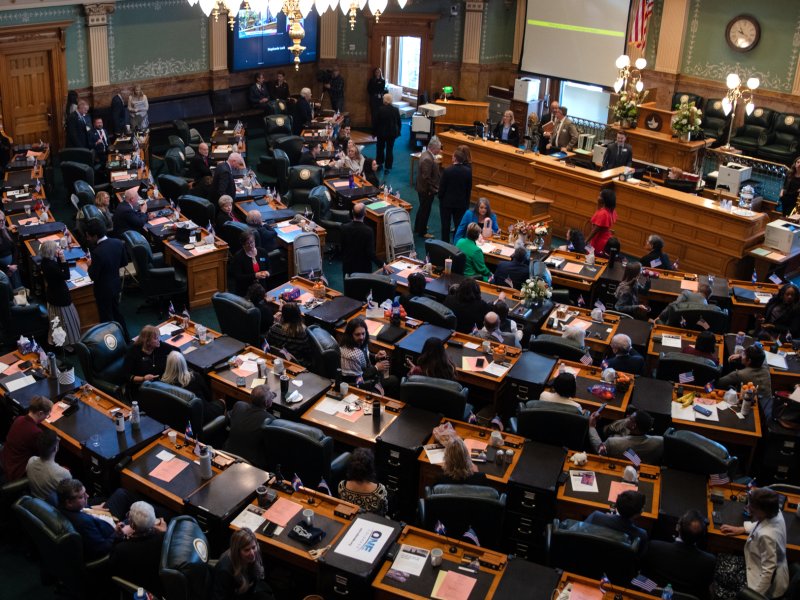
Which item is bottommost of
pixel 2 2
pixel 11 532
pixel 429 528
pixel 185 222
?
pixel 11 532

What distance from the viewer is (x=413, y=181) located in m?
17.0

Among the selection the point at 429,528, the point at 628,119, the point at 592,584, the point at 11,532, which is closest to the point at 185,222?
the point at 11,532

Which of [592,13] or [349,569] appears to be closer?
[349,569]

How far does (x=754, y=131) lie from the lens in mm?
16812

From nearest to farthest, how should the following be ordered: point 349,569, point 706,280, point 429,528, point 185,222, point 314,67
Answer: point 349,569 < point 429,528 < point 706,280 < point 185,222 < point 314,67

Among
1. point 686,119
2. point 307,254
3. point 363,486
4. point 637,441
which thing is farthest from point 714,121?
point 363,486

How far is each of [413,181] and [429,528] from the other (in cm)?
1111

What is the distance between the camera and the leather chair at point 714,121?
17.3 meters

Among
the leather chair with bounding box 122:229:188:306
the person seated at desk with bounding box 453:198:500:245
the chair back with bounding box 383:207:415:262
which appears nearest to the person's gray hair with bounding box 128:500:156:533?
the leather chair with bounding box 122:229:188:306

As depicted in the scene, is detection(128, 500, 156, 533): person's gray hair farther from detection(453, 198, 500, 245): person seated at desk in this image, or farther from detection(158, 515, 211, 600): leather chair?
detection(453, 198, 500, 245): person seated at desk

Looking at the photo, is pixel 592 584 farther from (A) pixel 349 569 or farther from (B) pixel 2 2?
(B) pixel 2 2

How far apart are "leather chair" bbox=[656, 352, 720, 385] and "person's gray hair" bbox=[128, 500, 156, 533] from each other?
520cm

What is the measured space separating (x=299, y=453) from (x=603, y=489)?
2458mm

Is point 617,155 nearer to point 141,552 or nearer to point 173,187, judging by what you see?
point 173,187
